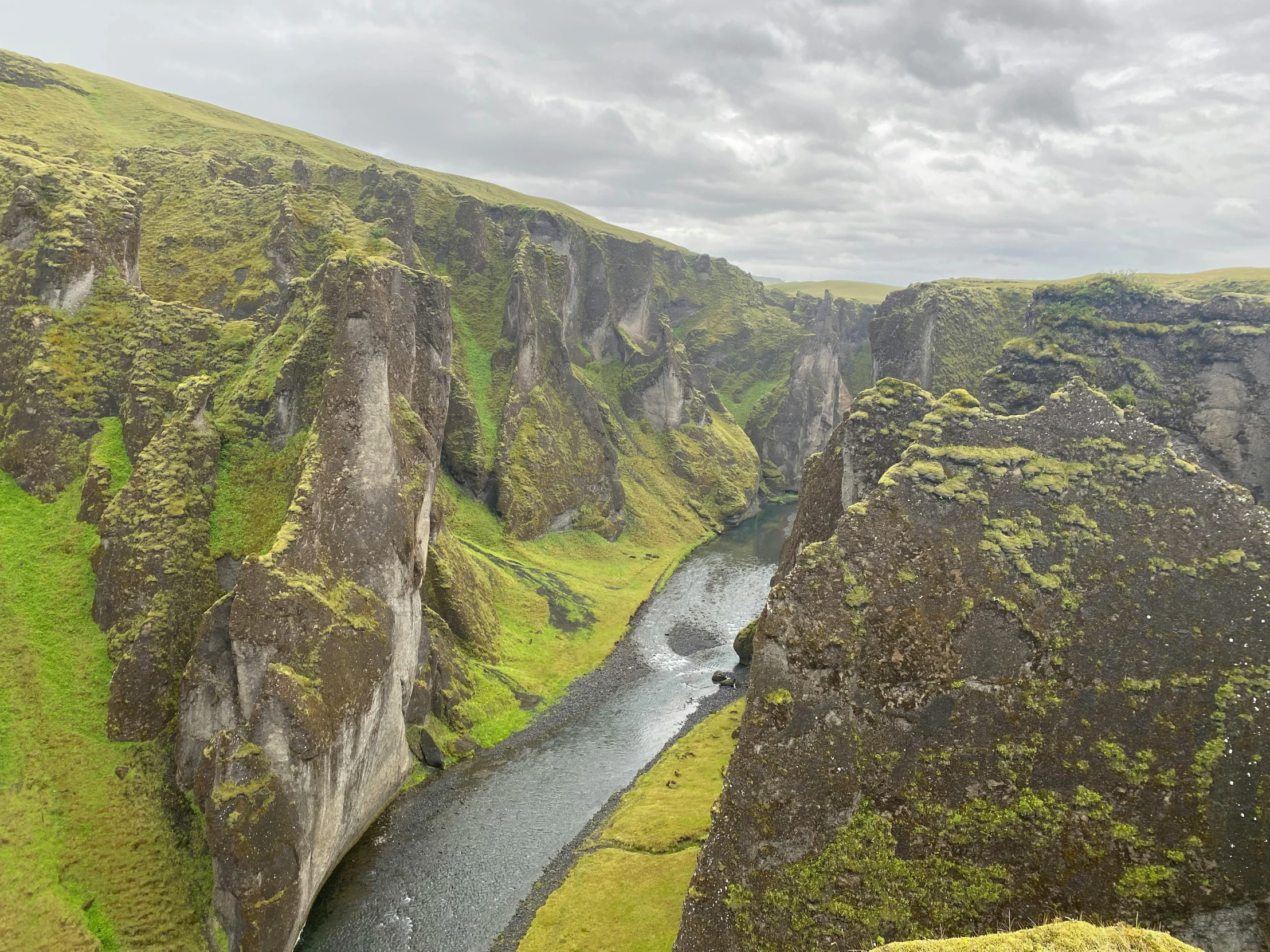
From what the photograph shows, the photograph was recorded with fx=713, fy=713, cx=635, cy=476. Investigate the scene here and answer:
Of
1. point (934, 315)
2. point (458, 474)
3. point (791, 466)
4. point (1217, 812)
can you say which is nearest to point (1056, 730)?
point (1217, 812)

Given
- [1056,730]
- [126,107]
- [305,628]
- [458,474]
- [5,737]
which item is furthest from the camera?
[126,107]

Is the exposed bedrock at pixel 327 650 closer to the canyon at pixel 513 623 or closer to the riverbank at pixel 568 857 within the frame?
the canyon at pixel 513 623

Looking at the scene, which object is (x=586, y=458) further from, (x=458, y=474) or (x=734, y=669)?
(x=734, y=669)

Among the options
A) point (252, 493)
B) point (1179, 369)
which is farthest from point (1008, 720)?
point (1179, 369)

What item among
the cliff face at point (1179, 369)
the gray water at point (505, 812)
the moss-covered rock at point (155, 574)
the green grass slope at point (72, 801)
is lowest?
the gray water at point (505, 812)

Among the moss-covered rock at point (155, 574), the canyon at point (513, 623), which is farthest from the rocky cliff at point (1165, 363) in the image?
the moss-covered rock at point (155, 574)

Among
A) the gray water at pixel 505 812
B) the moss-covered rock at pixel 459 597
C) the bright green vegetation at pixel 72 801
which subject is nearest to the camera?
the bright green vegetation at pixel 72 801

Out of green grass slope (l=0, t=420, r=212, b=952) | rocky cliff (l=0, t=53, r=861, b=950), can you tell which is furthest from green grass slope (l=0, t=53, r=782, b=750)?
green grass slope (l=0, t=420, r=212, b=952)

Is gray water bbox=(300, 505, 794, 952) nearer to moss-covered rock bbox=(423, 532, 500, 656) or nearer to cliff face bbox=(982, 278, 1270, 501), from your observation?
moss-covered rock bbox=(423, 532, 500, 656)
